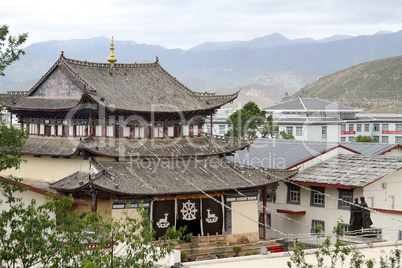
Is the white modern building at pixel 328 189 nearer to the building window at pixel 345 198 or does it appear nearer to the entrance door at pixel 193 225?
the building window at pixel 345 198

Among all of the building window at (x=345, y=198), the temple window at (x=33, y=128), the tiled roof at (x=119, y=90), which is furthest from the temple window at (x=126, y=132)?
the building window at (x=345, y=198)

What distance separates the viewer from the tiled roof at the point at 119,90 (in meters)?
39.7

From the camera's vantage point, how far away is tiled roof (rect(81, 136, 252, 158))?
37.9 m

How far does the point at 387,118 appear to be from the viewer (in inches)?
4294

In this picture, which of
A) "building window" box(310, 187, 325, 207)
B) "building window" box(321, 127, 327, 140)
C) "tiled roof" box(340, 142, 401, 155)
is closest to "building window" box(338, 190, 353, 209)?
"building window" box(310, 187, 325, 207)

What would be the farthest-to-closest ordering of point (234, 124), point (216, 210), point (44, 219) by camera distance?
point (234, 124)
point (216, 210)
point (44, 219)

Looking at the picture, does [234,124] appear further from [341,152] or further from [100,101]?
[100,101]

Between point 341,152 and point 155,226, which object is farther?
point 341,152

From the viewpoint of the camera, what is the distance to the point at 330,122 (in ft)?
320

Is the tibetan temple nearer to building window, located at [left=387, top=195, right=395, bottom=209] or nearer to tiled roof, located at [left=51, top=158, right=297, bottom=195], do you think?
tiled roof, located at [left=51, top=158, right=297, bottom=195]

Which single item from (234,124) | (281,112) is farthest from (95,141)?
(281,112)

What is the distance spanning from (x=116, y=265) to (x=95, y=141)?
752 inches

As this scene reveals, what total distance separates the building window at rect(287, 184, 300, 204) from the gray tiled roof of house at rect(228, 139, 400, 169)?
5.56 ft

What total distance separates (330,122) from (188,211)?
2456 inches
